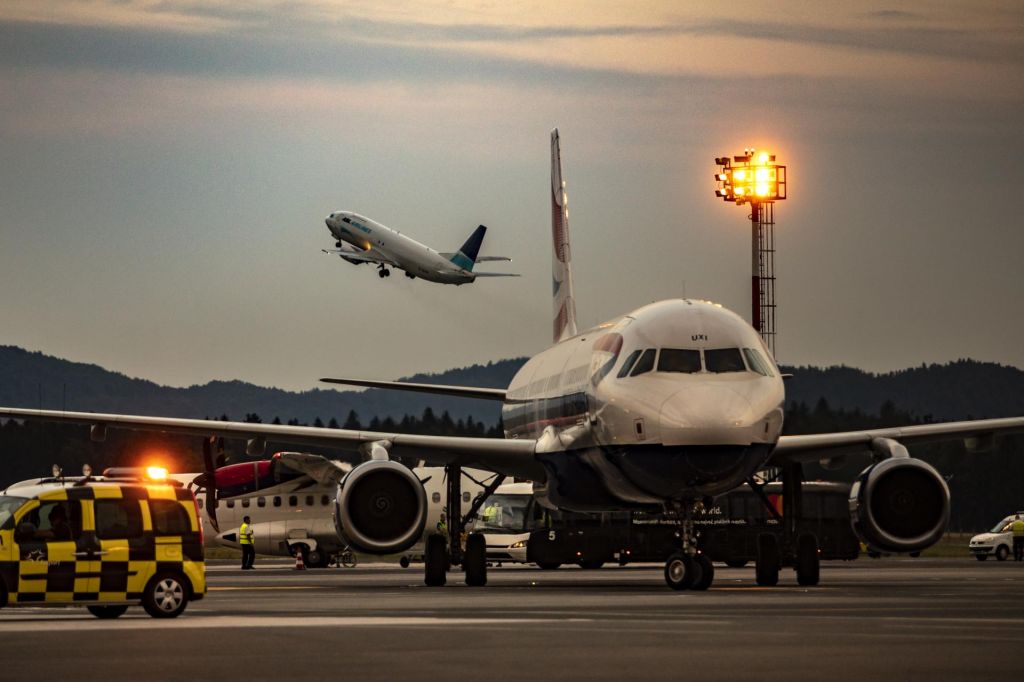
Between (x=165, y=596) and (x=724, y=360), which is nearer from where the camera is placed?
(x=165, y=596)

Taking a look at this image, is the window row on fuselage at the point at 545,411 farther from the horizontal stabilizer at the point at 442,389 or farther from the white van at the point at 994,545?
the white van at the point at 994,545

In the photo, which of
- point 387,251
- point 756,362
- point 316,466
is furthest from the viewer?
point 387,251

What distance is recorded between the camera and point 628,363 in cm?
3281

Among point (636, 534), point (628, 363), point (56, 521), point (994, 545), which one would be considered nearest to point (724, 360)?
point (628, 363)

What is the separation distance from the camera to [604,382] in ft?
109

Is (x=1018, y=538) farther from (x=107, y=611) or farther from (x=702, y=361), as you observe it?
(x=107, y=611)

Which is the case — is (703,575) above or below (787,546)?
below

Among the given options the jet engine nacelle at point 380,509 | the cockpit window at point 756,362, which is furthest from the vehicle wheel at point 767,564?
the jet engine nacelle at point 380,509

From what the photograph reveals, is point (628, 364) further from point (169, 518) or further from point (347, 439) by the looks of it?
point (169, 518)

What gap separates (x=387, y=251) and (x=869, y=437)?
273ft

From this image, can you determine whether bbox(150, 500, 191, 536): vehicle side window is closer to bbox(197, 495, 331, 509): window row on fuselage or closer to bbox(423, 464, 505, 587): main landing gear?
bbox(423, 464, 505, 587): main landing gear

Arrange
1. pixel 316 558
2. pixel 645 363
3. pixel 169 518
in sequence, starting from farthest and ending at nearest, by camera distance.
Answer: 1. pixel 316 558
2. pixel 645 363
3. pixel 169 518

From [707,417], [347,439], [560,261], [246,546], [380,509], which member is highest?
[560,261]

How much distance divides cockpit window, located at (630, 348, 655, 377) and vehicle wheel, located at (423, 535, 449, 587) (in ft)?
24.5
